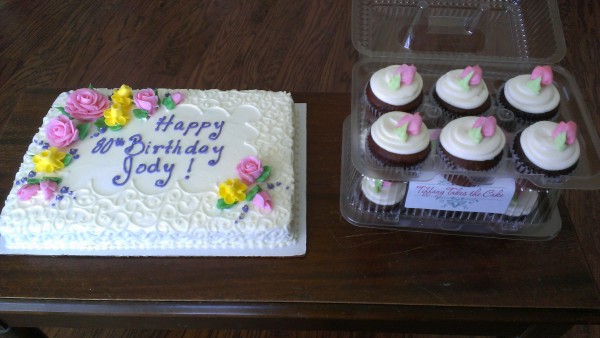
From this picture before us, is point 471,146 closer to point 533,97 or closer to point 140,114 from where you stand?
point 533,97

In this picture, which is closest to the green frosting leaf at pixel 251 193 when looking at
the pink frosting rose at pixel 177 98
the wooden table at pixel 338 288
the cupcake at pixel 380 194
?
the wooden table at pixel 338 288

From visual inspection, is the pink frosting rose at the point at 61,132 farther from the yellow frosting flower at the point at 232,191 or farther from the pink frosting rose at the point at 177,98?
the yellow frosting flower at the point at 232,191

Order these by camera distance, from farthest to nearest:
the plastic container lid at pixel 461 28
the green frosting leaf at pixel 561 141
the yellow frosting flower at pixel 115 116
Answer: the plastic container lid at pixel 461 28, the yellow frosting flower at pixel 115 116, the green frosting leaf at pixel 561 141

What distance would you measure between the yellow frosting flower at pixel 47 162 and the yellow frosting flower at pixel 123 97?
19 centimetres

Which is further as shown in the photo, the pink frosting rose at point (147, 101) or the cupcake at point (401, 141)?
the pink frosting rose at point (147, 101)

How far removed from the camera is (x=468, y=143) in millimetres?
941

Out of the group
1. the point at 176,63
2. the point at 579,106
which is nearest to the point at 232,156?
the point at 579,106

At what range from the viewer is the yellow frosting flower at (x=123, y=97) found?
1.17 meters

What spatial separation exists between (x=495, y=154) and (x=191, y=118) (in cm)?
66

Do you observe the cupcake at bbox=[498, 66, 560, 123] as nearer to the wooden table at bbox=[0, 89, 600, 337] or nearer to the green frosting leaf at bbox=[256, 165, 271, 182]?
the wooden table at bbox=[0, 89, 600, 337]

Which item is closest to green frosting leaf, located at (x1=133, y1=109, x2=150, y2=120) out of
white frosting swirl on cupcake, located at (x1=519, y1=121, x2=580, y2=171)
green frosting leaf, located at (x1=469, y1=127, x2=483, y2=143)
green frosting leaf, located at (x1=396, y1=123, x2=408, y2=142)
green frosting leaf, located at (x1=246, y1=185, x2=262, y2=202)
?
green frosting leaf, located at (x1=246, y1=185, x2=262, y2=202)

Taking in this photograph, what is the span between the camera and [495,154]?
0.95 metres

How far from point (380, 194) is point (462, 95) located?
27 cm

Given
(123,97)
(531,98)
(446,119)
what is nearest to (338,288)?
(446,119)
